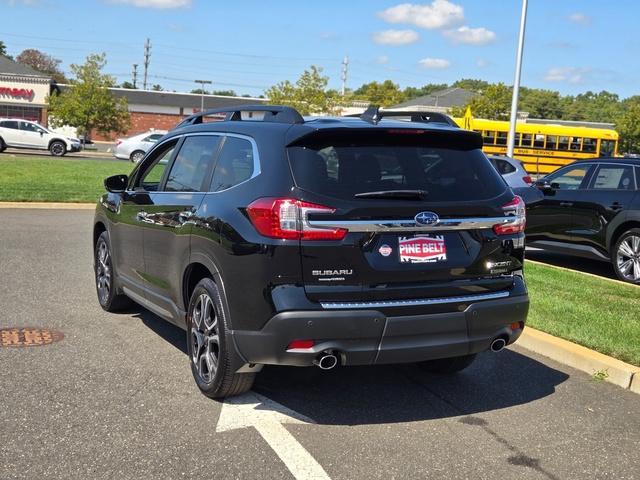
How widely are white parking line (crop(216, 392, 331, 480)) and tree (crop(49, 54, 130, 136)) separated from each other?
51616 mm

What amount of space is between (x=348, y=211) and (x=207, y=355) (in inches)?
57.0

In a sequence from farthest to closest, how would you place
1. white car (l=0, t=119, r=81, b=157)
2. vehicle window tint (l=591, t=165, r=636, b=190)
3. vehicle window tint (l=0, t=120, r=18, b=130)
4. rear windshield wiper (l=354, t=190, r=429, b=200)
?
vehicle window tint (l=0, t=120, r=18, b=130), white car (l=0, t=119, r=81, b=157), vehicle window tint (l=591, t=165, r=636, b=190), rear windshield wiper (l=354, t=190, r=429, b=200)

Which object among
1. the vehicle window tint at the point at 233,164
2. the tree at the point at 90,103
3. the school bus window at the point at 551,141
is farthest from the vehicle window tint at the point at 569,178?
the tree at the point at 90,103

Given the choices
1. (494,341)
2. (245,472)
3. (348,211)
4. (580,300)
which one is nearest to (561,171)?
(580,300)

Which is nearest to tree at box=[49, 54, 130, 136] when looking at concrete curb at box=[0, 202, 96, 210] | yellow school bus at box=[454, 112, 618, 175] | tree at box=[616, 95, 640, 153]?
yellow school bus at box=[454, 112, 618, 175]

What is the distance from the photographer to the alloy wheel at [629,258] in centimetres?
945

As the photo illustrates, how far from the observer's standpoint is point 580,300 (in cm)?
777

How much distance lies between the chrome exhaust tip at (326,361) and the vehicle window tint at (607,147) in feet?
136

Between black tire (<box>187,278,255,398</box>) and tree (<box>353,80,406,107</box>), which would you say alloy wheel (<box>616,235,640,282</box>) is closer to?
black tire (<box>187,278,255,398</box>)

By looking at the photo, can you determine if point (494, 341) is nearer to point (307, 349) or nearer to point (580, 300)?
point (307, 349)

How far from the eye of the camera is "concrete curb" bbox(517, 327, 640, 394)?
529 cm

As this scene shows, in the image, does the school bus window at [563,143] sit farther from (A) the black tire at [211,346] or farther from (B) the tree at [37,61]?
(B) the tree at [37,61]

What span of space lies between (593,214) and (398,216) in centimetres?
697

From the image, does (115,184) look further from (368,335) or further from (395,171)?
(368,335)
